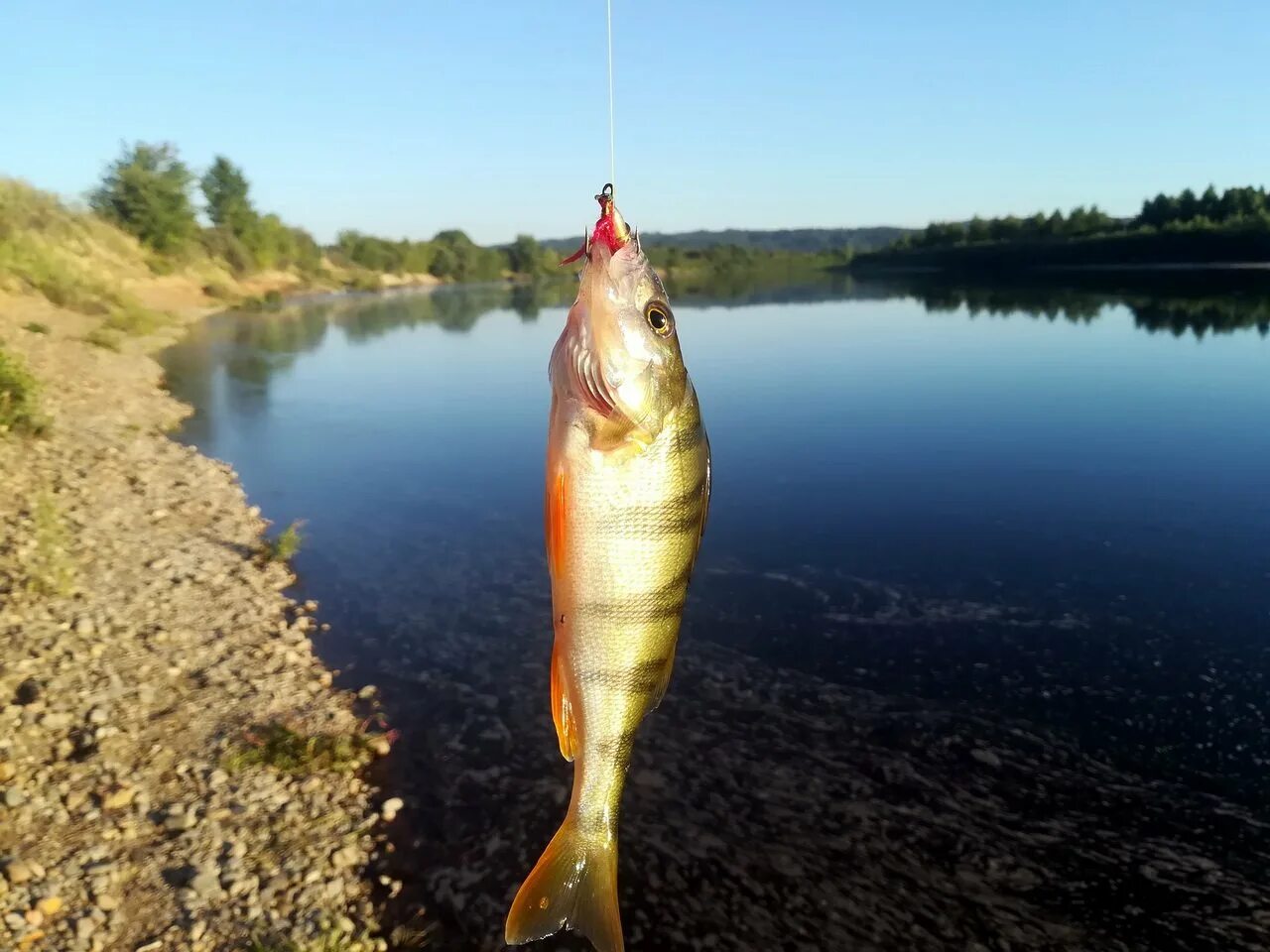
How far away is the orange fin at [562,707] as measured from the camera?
2428 mm

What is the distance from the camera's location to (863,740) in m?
7.16

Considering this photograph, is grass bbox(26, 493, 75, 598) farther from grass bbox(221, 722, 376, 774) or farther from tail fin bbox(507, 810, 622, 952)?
tail fin bbox(507, 810, 622, 952)

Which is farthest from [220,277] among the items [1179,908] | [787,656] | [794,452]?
[1179,908]

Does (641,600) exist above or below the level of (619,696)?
above

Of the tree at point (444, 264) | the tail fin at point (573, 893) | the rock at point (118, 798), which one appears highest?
the tree at point (444, 264)

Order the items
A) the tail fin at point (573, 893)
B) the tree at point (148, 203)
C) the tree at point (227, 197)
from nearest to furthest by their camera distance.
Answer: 1. the tail fin at point (573, 893)
2. the tree at point (148, 203)
3. the tree at point (227, 197)

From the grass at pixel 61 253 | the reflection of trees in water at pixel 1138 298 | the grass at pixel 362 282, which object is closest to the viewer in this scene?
the grass at pixel 61 253

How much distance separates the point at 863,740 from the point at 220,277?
6364 cm

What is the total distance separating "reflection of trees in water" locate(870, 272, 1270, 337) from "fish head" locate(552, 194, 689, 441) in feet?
119

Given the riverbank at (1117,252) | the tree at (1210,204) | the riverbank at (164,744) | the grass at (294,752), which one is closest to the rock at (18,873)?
the riverbank at (164,744)

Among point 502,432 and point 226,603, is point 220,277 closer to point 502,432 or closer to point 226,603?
point 502,432

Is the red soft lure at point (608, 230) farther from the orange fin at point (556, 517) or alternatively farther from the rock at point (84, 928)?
the rock at point (84, 928)

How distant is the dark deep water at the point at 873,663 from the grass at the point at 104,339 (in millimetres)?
8007

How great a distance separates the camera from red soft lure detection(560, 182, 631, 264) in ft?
7.11
